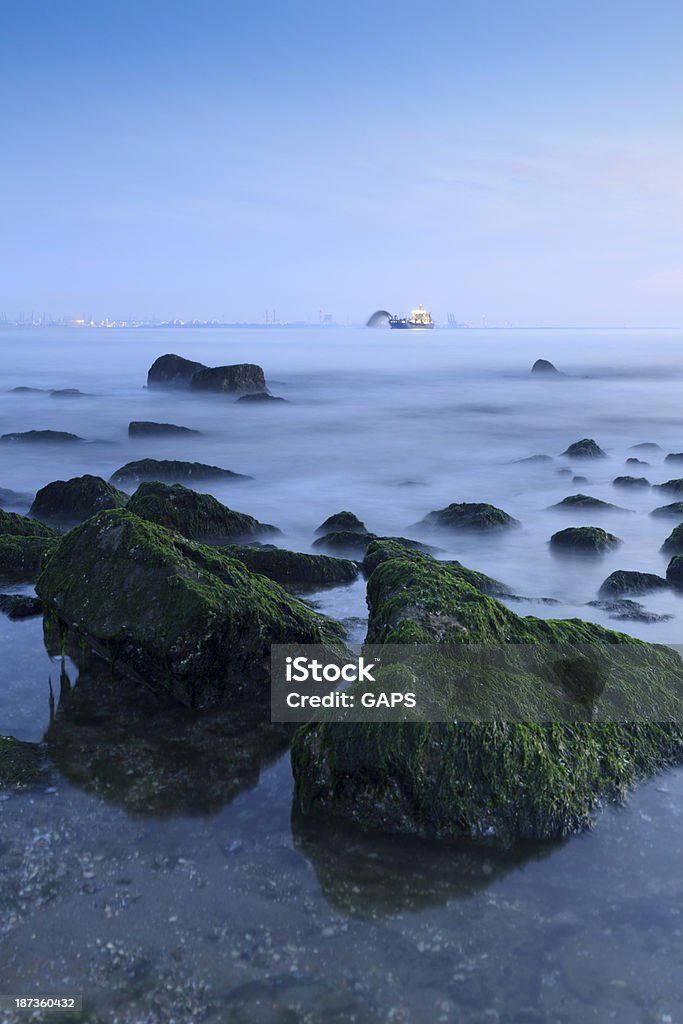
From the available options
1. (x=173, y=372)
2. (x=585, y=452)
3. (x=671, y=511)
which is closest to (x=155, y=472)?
(x=671, y=511)

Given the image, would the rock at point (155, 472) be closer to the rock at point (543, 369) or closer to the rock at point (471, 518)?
the rock at point (471, 518)

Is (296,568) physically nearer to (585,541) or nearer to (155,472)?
(585,541)

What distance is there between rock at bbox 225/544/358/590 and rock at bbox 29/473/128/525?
11.7 ft

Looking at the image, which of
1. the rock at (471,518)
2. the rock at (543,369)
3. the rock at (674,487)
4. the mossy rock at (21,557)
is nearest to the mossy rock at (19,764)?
the mossy rock at (21,557)

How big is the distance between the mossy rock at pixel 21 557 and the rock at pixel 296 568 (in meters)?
2.19

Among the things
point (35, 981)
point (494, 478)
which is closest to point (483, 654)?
point (35, 981)

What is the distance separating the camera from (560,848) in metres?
4.92

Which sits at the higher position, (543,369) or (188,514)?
(543,369)

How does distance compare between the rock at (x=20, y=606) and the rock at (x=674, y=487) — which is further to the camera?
the rock at (x=674, y=487)

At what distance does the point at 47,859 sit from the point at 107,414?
3053 cm

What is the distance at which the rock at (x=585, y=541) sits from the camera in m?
12.2

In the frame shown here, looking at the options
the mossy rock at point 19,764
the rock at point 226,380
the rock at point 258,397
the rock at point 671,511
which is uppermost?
the rock at point 226,380

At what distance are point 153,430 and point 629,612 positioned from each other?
2032cm

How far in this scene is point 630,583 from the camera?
10.1 m
